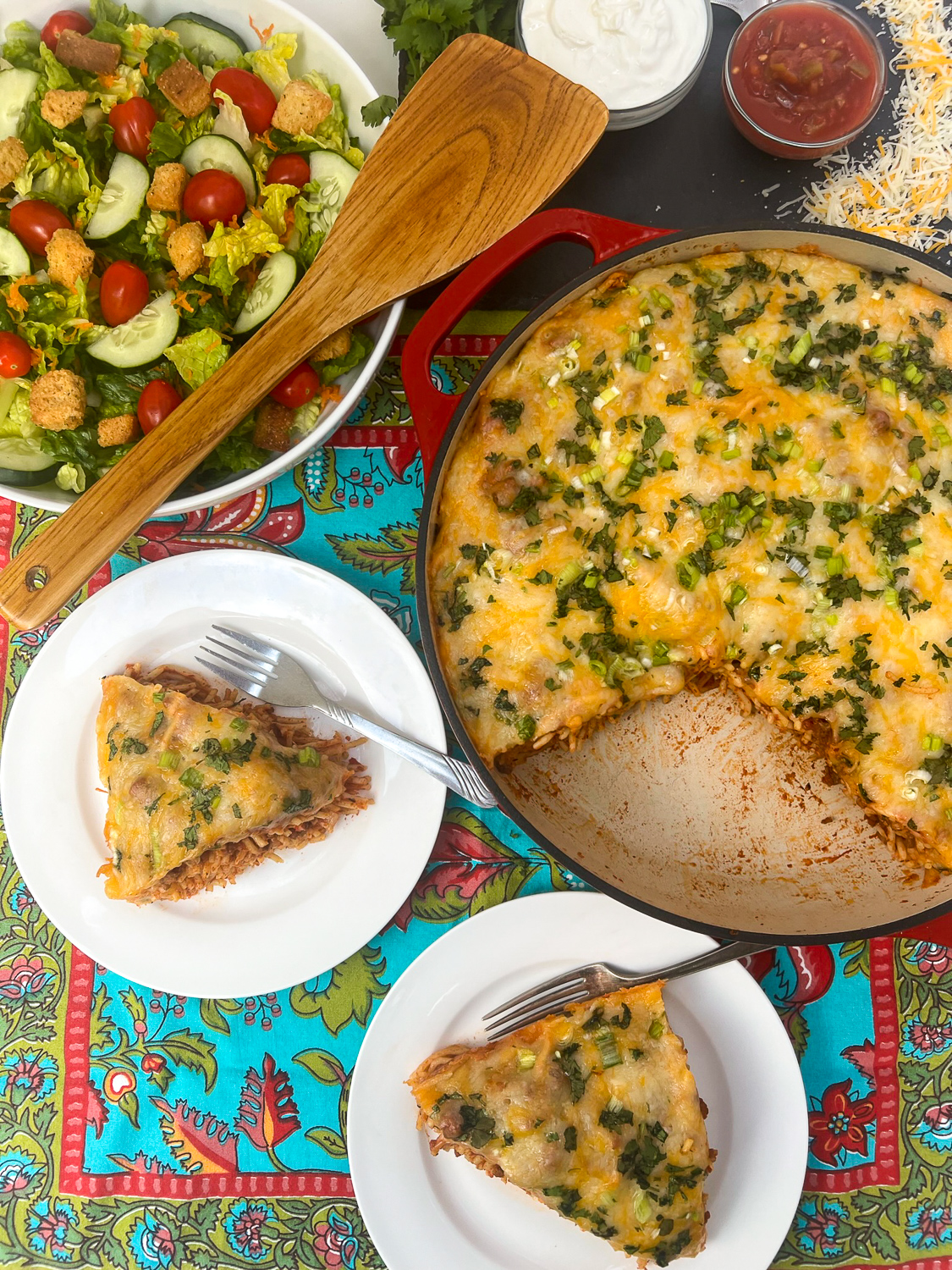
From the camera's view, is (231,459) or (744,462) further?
(231,459)

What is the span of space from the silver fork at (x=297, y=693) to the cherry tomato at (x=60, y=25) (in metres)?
1.59

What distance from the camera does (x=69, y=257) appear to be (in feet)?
7.10

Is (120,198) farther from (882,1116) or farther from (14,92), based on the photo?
(882,1116)

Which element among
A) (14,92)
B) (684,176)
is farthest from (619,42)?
(14,92)

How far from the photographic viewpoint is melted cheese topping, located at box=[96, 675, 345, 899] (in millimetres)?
2324

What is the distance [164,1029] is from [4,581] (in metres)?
1.42

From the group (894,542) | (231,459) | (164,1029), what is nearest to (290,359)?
(231,459)

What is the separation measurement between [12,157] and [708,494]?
1965mm

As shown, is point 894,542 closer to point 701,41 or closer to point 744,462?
point 744,462

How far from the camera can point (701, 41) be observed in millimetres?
2344

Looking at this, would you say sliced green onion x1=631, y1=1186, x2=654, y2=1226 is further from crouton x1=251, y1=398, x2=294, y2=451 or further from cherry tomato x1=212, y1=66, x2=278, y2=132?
cherry tomato x1=212, y1=66, x2=278, y2=132

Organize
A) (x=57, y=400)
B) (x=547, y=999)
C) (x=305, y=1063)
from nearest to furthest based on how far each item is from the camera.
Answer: (x=57, y=400), (x=547, y=999), (x=305, y=1063)

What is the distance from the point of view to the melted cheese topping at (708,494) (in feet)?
6.76

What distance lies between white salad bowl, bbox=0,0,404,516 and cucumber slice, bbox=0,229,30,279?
1.81 ft
